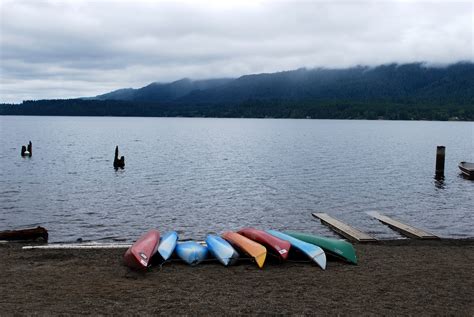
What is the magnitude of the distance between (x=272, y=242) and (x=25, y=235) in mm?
Result: 9403

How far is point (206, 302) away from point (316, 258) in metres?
4.38

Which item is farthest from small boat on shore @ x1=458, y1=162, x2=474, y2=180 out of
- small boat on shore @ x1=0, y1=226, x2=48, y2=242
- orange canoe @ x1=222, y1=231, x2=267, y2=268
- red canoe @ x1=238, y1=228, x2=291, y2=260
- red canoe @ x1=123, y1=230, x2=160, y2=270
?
small boat on shore @ x1=0, y1=226, x2=48, y2=242

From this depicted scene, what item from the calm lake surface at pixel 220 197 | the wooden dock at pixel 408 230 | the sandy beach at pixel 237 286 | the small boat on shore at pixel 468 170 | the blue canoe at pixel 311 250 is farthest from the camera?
the small boat on shore at pixel 468 170

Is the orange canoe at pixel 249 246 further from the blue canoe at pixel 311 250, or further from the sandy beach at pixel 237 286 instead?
the blue canoe at pixel 311 250

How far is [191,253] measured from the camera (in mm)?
14219

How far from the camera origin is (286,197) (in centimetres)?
3203

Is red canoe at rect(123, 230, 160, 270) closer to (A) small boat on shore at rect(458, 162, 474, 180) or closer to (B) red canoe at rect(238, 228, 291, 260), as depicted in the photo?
(B) red canoe at rect(238, 228, 291, 260)

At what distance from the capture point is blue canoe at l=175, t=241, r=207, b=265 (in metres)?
14.0

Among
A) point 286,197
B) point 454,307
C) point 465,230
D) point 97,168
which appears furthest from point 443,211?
point 97,168

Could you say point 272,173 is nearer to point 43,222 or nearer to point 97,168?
point 97,168

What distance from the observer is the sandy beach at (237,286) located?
10234mm

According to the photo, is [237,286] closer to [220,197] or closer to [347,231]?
[347,231]

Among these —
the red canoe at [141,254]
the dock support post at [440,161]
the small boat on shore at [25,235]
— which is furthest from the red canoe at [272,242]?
the dock support post at [440,161]

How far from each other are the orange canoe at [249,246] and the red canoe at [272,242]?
9.3 inches
